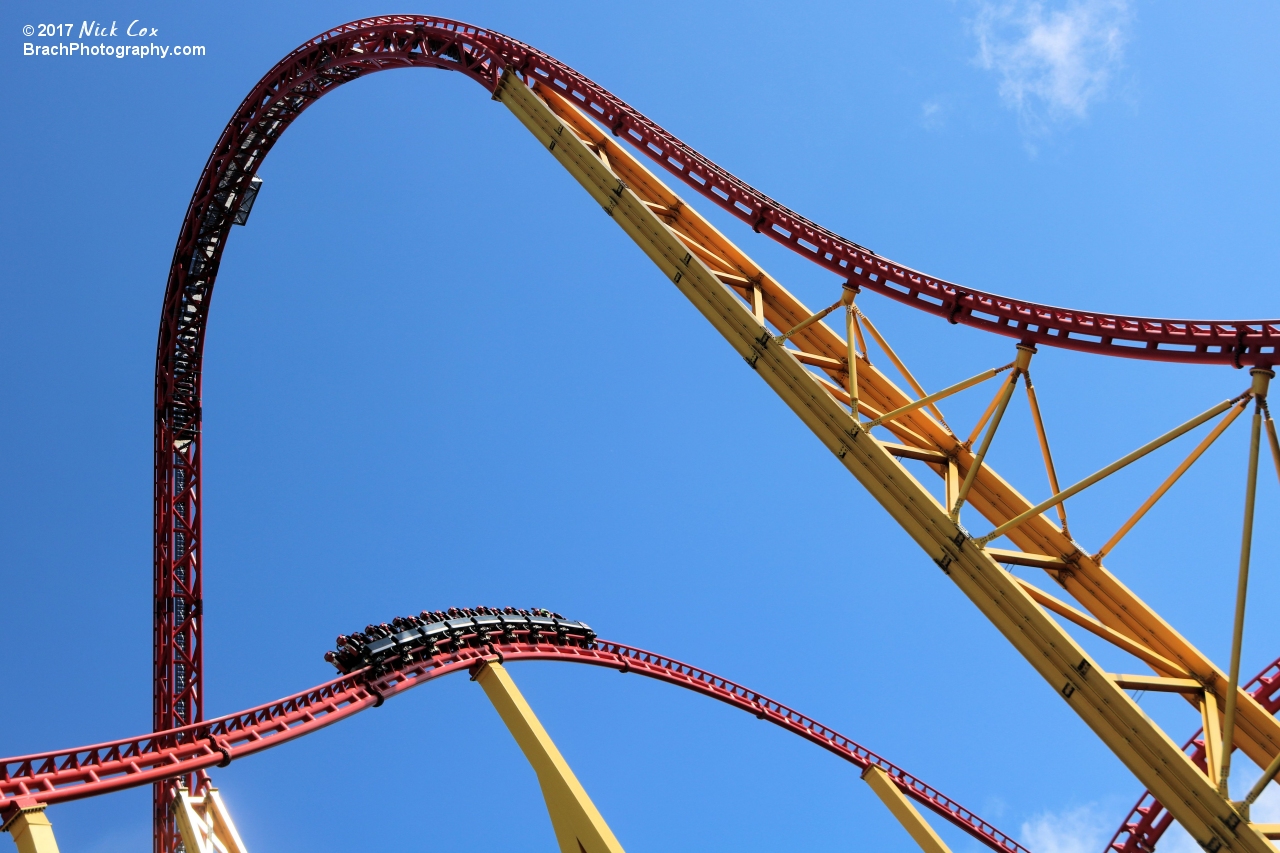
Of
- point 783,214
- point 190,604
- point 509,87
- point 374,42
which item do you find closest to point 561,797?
point 783,214

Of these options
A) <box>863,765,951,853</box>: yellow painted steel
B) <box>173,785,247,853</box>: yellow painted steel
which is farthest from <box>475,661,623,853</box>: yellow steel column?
<box>863,765,951,853</box>: yellow painted steel

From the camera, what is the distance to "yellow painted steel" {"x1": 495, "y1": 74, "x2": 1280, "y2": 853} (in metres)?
7.60

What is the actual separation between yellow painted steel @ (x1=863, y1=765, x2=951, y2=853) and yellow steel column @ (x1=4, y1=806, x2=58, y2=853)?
1062 cm

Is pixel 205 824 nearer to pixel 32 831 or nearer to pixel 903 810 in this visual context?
pixel 32 831

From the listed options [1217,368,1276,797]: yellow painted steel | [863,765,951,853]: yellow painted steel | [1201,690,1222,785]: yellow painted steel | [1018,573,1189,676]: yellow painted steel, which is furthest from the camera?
[863,765,951,853]: yellow painted steel

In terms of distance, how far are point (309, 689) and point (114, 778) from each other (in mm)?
2500

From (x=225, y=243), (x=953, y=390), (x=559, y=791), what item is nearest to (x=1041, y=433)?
(x=953, y=390)

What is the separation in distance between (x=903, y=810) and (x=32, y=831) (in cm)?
1163

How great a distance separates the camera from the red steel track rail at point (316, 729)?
912 cm

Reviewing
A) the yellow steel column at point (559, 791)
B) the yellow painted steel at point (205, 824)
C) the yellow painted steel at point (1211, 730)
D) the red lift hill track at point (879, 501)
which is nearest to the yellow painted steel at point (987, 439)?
the red lift hill track at point (879, 501)

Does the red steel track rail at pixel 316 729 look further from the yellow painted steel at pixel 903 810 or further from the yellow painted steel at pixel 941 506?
the yellow painted steel at pixel 941 506

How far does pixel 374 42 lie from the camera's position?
60.6ft

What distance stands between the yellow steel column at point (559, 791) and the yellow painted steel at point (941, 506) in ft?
13.1

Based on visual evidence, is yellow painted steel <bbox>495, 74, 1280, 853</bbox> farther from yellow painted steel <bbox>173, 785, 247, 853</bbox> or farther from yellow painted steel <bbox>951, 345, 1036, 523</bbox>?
yellow painted steel <bbox>173, 785, 247, 853</bbox>
